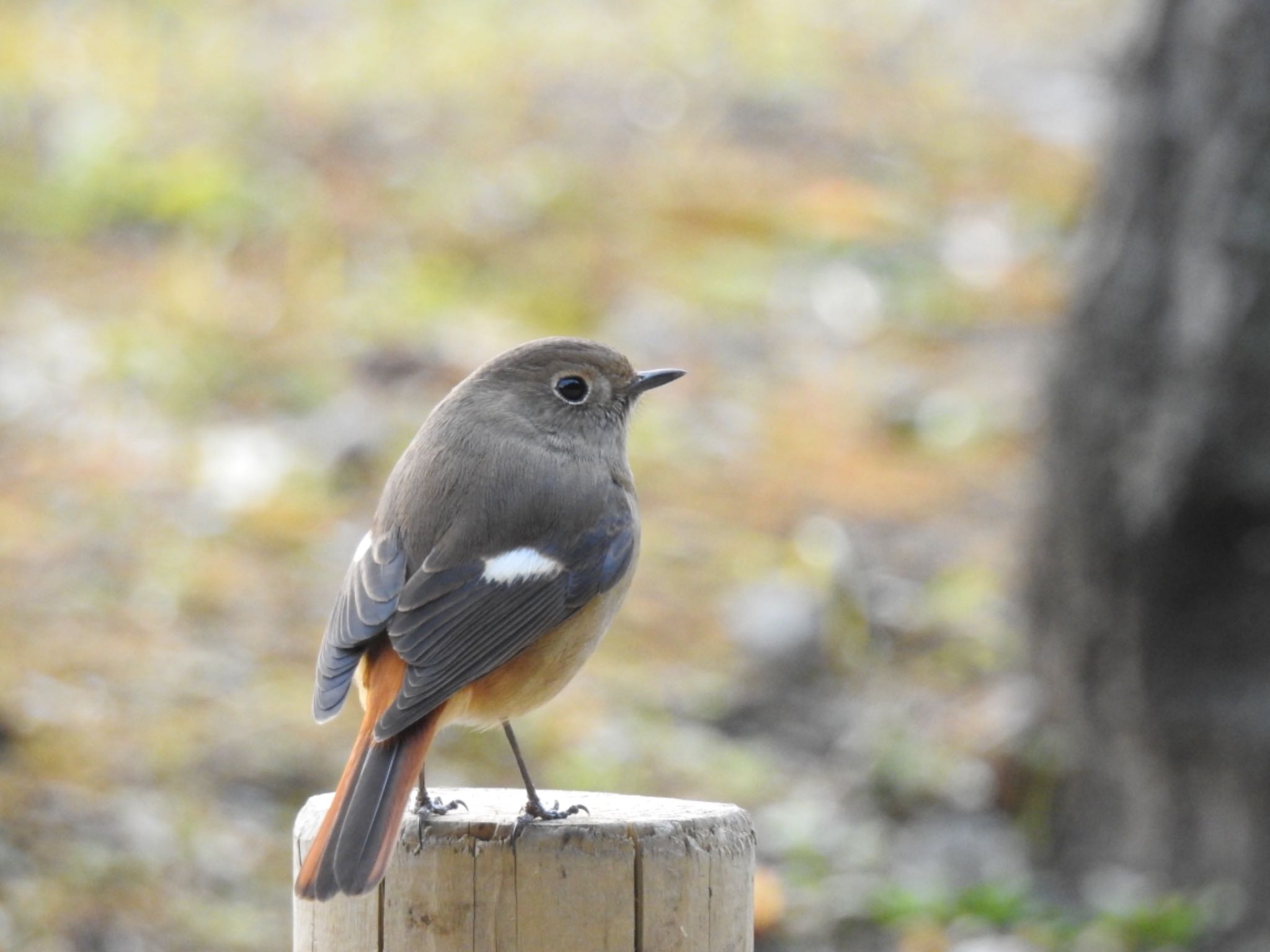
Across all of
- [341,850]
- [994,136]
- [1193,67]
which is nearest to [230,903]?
[341,850]

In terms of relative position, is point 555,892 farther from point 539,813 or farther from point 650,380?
point 650,380

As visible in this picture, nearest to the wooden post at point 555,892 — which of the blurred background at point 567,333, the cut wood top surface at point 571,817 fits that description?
the cut wood top surface at point 571,817

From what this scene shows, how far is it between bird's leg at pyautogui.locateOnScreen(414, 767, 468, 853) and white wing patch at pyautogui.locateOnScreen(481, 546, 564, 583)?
48 centimetres

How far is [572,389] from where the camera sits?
4.08m

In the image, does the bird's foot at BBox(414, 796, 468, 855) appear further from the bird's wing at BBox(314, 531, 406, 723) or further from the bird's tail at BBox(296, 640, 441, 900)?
the bird's wing at BBox(314, 531, 406, 723)

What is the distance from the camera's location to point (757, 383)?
10023 mm

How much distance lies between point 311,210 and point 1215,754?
6.62 m

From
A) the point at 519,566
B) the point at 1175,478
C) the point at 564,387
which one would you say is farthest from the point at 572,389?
the point at 1175,478

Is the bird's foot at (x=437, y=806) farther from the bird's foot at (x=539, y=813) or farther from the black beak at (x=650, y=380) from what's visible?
the black beak at (x=650, y=380)

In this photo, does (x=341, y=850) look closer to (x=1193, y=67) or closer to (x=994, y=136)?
(x=1193, y=67)

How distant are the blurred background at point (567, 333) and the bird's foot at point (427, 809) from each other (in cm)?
236

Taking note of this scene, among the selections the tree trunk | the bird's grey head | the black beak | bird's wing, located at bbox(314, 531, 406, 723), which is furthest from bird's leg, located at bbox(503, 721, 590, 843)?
the tree trunk

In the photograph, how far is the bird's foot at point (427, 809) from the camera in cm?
268

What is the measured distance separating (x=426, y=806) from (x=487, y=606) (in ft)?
1.75
